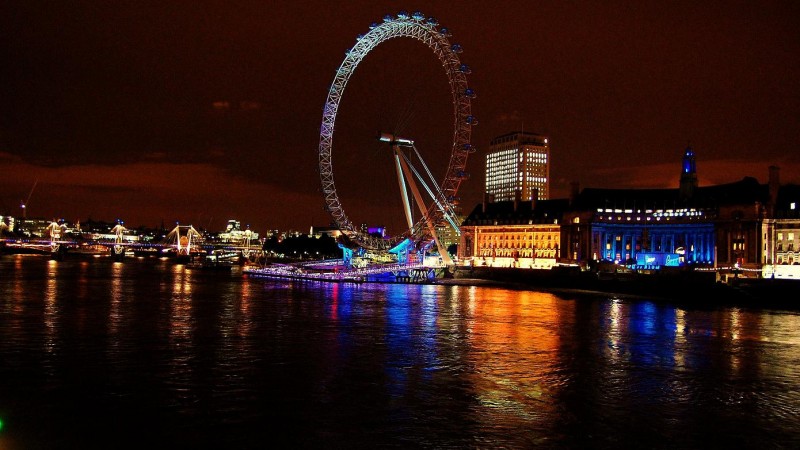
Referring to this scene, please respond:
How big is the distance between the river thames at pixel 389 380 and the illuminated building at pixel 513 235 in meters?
67.3

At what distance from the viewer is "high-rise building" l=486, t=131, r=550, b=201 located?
18062 centimetres

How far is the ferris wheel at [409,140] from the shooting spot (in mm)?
63375

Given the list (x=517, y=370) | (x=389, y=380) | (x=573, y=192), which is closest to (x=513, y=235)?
(x=573, y=192)

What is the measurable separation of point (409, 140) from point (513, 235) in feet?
161

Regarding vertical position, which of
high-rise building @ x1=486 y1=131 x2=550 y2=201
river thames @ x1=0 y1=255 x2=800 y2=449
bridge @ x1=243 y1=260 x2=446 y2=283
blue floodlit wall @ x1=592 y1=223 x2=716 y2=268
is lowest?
river thames @ x1=0 y1=255 x2=800 y2=449

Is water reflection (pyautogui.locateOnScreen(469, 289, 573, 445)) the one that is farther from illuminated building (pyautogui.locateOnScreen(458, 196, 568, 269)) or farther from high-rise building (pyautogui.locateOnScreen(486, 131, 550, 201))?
high-rise building (pyautogui.locateOnScreen(486, 131, 550, 201))

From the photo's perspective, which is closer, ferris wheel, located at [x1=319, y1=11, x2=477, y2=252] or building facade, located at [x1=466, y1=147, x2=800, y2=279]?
ferris wheel, located at [x1=319, y1=11, x2=477, y2=252]

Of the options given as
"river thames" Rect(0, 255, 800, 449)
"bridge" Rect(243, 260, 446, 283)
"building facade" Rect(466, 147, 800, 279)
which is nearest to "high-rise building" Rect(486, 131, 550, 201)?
"building facade" Rect(466, 147, 800, 279)

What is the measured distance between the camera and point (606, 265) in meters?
92.4

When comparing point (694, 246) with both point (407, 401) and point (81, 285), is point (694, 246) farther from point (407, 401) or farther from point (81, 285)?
point (407, 401)

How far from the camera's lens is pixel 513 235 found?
120312 mm

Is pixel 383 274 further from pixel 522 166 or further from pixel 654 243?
pixel 522 166

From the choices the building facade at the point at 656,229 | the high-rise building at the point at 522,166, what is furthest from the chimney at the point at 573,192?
the high-rise building at the point at 522,166

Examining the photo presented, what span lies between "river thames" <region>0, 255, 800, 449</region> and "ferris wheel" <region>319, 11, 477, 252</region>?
24738mm
